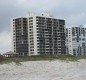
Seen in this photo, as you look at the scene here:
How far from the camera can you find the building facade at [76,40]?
172988mm

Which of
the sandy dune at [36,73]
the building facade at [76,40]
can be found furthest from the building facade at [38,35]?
the sandy dune at [36,73]

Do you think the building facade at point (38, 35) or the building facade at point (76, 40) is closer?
the building facade at point (38, 35)

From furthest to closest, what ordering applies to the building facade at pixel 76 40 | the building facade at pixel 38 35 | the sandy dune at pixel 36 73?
the building facade at pixel 76 40 → the building facade at pixel 38 35 → the sandy dune at pixel 36 73

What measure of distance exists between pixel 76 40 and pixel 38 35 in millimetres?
38461

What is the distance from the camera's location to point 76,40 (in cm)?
17912

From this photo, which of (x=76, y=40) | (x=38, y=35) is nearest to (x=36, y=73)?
(x=38, y=35)

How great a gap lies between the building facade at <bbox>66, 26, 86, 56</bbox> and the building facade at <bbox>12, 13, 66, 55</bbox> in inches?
784

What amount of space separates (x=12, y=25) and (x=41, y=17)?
45.1ft

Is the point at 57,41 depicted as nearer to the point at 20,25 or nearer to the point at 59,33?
the point at 59,33

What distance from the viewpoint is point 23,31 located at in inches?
5891

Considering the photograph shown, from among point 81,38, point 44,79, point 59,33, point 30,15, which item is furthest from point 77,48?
point 44,79

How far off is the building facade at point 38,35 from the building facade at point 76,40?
19.9 m

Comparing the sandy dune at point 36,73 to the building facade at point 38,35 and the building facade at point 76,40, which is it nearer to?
the building facade at point 38,35

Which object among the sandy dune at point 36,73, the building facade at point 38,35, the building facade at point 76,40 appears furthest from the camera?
the building facade at point 76,40
